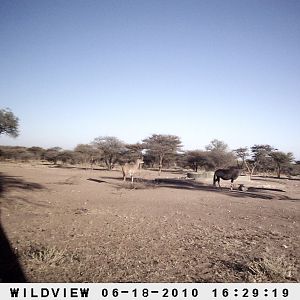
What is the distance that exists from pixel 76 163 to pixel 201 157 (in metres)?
25.1

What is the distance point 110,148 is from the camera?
153ft

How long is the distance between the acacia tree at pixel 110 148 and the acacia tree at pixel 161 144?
4.57 meters

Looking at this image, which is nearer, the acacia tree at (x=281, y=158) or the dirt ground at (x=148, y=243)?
the dirt ground at (x=148, y=243)

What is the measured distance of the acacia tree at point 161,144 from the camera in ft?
143

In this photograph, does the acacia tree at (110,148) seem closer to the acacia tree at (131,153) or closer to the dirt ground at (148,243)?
the acacia tree at (131,153)

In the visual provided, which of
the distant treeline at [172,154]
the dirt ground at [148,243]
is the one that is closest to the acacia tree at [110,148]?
the distant treeline at [172,154]

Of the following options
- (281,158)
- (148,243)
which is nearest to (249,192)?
(148,243)

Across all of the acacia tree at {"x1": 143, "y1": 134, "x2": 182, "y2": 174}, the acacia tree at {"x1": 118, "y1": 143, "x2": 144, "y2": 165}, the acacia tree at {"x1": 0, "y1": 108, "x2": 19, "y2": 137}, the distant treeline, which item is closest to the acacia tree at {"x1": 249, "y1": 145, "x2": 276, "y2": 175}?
the distant treeline

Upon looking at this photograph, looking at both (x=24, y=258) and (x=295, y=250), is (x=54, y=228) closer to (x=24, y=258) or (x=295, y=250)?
(x=24, y=258)

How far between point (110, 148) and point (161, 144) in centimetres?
864

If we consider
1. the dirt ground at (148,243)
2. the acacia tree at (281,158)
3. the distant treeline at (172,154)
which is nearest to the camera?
the dirt ground at (148,243)

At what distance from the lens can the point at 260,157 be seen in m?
45.4

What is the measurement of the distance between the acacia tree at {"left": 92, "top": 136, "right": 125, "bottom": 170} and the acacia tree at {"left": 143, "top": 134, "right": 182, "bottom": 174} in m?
4.57

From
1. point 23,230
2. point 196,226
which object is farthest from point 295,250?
point 23,230
